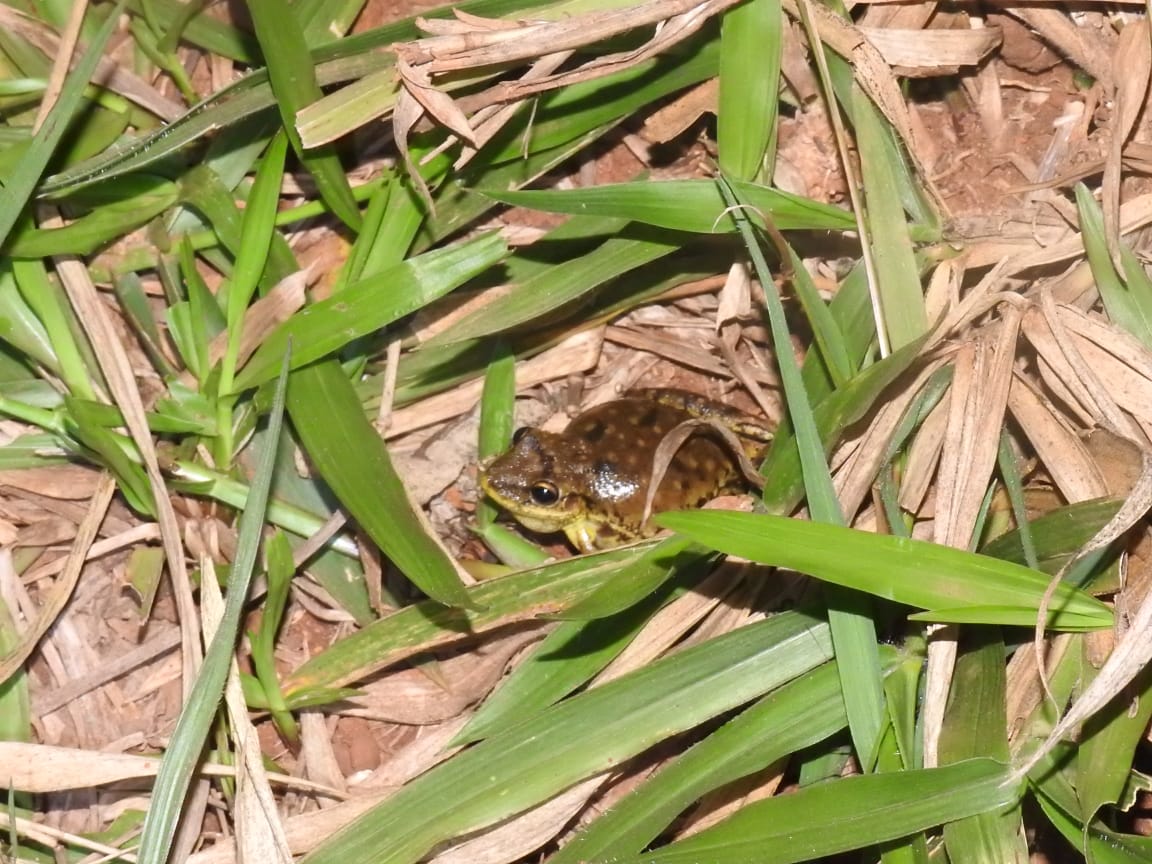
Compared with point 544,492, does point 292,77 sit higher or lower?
higher

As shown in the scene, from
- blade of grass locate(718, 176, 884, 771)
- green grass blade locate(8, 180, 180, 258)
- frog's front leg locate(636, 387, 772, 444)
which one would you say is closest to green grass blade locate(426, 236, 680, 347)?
blade of grass locate(718, 176, 884, 771)

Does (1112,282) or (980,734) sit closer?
(980,734)

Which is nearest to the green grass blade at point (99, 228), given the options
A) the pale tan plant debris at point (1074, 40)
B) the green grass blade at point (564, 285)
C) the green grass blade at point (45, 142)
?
the green grass blade at point (45, 142)

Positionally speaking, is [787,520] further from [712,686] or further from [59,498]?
[59,498]

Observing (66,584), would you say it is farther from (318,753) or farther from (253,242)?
(253,242)

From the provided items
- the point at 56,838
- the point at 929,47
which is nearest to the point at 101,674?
the point at 56,838

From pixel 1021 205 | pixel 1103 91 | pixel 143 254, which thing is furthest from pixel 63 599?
pixel 1103 91

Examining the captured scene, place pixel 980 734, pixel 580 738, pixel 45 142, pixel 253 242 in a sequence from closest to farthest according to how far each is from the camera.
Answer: pixel 980 734 → pixel 580 738 → pixel 45 142 → pixel 253 242

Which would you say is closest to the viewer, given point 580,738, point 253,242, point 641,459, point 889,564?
point 889,564
